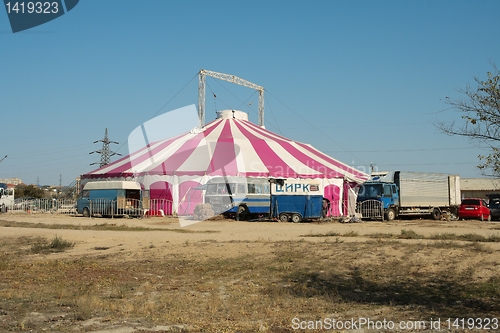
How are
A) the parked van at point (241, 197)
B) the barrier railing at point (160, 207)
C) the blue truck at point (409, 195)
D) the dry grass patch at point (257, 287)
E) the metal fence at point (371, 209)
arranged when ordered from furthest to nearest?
the barrier railing at point (160, 207) → the blue truck at point (409, 195) → the metal fence at point (371, 209) → the parked van at point (241, 197) → the dry grass patch at point (257, 287)

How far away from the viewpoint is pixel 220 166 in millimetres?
25969

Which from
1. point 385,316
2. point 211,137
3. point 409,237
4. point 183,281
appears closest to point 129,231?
point 183,281

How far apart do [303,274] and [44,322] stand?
4.85m

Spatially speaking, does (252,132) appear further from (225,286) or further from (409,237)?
(225,286)

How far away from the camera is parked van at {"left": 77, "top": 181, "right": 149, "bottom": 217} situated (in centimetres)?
2419

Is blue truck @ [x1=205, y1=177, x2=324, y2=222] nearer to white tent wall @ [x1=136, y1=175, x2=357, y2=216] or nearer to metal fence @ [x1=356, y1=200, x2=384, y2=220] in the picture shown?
white tent wall @ [x1=136, y1=175, x2=357, y2=216]

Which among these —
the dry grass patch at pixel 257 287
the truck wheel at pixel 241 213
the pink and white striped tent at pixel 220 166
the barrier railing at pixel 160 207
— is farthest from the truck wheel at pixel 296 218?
the dry grass patch at pixel 257 287

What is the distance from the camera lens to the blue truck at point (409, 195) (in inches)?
908

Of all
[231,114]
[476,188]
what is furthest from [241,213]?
[476,188]

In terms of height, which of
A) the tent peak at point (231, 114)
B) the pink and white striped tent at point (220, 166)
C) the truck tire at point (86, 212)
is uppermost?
the tent peak at point (231, 114)

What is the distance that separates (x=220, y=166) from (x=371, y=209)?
9659mm

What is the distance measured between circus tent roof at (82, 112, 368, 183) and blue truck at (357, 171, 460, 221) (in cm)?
357

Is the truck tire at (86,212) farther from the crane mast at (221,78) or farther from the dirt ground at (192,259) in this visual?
the crane mast at (221,78)

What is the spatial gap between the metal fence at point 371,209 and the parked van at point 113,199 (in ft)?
43.3
